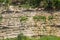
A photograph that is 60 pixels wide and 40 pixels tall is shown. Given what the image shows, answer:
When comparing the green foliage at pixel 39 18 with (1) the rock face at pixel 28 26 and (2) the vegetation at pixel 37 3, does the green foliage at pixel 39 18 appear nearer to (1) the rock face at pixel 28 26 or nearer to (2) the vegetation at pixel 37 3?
(1) the rock face at pixel 28 26

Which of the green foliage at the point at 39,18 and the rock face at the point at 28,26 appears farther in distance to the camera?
the green foliage at the point at 39,18

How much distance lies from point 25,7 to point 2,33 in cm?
291

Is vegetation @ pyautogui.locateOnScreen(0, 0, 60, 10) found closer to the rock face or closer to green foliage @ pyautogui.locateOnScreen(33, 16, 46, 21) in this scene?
the rock face

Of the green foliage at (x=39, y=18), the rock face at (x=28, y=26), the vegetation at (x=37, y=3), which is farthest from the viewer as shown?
the vegetation at (x=37, y=3)

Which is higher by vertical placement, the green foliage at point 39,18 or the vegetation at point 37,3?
→ the vegetation at point 37,3

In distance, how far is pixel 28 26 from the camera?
1110 centimetres

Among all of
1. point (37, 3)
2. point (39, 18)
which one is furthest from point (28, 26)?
point (37, 3)

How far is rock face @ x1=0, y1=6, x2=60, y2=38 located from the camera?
34.4 ft

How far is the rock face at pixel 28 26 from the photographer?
10.5 meters

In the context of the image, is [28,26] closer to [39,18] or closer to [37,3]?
[39,18]

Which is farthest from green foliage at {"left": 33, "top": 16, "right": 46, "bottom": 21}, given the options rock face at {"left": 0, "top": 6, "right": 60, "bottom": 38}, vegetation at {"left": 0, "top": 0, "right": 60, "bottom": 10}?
vegetation at {"left": 0, "top": 0, "right": 60, "bottom": 10}

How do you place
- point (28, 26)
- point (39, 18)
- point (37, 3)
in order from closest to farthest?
point (28, 26) < point (39, 18) < point (37, 3)

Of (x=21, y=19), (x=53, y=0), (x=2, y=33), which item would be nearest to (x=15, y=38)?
(x=2, y=33)

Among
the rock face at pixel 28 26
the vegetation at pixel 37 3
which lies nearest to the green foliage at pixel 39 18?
the rock face at pixel 28 26
